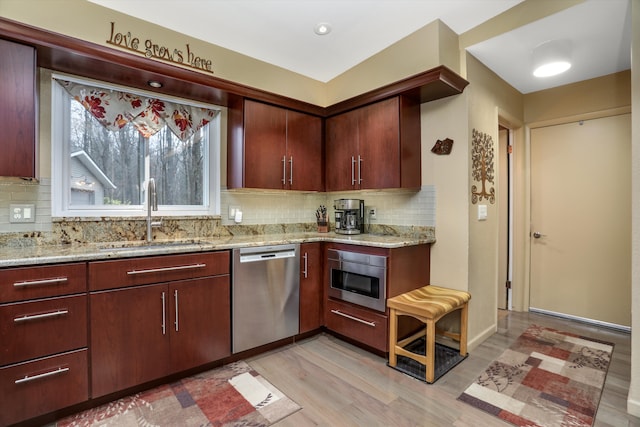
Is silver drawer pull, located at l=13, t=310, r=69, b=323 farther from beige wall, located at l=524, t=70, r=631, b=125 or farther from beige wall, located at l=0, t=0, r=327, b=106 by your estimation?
beige wall, located at l=524, t=70, r=631, b=125

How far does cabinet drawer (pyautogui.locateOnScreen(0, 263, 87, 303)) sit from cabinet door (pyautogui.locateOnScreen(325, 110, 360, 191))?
88.1 inches

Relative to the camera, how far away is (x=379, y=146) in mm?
2842

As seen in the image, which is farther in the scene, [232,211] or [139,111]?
[232,211]

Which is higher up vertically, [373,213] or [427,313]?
[373,213]

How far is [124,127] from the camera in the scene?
255 centimetres

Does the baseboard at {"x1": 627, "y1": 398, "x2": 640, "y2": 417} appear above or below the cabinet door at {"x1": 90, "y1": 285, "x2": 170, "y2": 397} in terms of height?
below

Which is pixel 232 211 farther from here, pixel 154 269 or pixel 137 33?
pixel 137 33

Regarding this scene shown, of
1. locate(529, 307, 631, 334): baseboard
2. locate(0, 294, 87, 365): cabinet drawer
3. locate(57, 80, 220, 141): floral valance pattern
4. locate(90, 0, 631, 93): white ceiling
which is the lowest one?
locate(529, 307, 631, 334): baseboard

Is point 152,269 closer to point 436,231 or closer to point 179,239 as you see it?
point 179,239

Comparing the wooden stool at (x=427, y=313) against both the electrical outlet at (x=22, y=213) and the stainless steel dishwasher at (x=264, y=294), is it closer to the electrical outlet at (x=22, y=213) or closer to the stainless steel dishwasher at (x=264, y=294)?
the stainless steel dishwasher at (x=264, y=294)

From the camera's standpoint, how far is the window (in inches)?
89.5

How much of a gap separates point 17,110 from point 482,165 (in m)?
3.42

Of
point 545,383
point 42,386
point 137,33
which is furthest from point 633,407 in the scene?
point 137,33

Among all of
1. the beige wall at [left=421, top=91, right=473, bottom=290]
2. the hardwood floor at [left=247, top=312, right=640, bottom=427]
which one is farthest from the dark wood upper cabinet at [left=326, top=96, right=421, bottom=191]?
the hardwood floor at [left=247, top=312, right=640, bottom=427]
